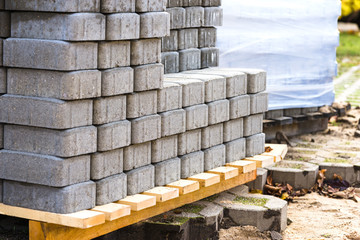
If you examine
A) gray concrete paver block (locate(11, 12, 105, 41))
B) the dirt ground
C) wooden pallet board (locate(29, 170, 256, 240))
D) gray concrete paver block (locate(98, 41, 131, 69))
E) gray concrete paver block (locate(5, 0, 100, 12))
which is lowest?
the dirt ground

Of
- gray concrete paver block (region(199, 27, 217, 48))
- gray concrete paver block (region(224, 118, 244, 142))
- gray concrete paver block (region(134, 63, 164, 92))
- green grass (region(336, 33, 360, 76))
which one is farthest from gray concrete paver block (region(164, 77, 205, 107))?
green grass (region(336, 33, 360, 76))

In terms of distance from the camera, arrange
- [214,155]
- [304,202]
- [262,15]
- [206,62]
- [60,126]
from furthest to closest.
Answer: [262,15], [304,202], [206,62], [214,155], [60,126]

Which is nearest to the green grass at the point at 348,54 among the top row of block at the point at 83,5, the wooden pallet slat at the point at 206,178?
the wooden pallet slat at the point at 206,178

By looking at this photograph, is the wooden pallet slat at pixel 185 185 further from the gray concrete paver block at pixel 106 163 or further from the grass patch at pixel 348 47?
the grass patch at pixel 348 47

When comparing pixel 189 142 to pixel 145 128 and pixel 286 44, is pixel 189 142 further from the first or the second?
pixel 286 44

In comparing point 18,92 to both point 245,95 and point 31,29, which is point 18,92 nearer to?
point 31,29

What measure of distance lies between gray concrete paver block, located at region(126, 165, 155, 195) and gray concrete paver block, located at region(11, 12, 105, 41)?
101cm

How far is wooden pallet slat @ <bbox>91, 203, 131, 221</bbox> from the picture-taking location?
459cm

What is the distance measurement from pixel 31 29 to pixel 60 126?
64cm

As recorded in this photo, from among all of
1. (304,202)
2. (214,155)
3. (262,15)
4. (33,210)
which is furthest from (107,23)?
(262,15)

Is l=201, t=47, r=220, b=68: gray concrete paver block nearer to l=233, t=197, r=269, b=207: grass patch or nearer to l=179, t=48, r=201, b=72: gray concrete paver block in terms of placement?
l=179, t=48, r=201, b=72: gray concrete paver block

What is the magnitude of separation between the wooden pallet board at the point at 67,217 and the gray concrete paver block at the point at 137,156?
1.66ft

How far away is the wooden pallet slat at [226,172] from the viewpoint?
19.1 ft

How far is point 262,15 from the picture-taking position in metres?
8.60
